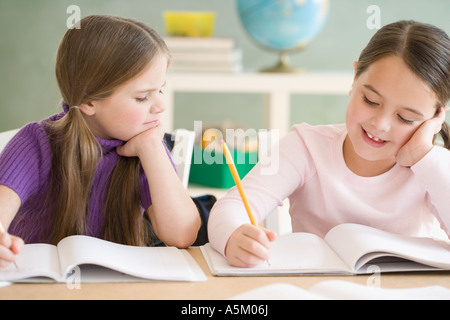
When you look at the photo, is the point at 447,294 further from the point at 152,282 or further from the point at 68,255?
the point at 68,255

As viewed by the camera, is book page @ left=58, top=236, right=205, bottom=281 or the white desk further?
the white desk

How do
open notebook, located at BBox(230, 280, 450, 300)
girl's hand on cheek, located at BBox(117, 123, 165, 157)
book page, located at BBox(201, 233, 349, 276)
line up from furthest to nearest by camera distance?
girl's hand on cheek, located at BBox(117, 123, 165, 157) < book page, located at BBox(201, 233, 349, 276) < open notebook, located at BBox(230, 280, 450, 300)

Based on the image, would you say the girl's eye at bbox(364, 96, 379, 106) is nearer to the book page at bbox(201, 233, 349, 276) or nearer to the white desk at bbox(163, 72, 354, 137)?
the book page at bbox(201, 233, 349, 276)

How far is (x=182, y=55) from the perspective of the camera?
8.21ft

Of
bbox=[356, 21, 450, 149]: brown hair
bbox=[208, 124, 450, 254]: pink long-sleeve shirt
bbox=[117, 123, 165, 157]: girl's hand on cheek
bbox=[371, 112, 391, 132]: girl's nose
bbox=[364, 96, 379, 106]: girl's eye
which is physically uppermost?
bbox=[356, 21, 450, 149]: brown hair

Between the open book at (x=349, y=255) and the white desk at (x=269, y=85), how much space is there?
60.5 inches

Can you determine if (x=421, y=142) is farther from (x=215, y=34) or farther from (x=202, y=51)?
(x=215, y=34)

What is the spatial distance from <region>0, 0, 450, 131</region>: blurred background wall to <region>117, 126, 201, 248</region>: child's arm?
187 cm

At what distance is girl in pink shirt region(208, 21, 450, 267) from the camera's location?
1.05 m

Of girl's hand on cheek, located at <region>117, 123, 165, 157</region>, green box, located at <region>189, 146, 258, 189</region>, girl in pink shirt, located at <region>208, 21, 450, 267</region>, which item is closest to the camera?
girl in pink shirt, located at <region>208, 21, 450, 267</region>

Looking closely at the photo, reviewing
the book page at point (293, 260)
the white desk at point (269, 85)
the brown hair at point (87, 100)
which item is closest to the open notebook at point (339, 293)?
the book page at point (293, 260)

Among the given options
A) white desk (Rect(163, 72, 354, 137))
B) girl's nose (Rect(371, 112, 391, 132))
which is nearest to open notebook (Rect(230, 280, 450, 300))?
girl's nose (Rect(371, 112, 391, 132))

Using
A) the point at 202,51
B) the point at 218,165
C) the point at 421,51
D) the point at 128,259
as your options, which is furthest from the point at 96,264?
the point at 202,51

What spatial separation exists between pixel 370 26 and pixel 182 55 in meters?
1.02
